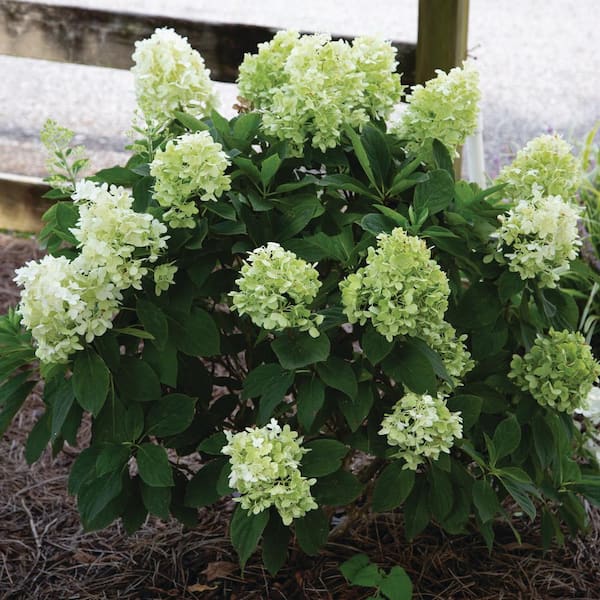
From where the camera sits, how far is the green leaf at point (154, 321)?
1.43m

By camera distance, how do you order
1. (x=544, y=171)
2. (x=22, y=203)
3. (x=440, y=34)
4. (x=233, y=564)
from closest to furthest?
(x=544, y=171) → (x=233, y=564) → (x=440, y=34) → (x=22, y=203)

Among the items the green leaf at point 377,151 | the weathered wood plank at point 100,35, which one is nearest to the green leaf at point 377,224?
the green leaf at point 377,151

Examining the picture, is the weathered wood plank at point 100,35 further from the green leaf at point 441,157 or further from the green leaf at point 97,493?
the green leaf at point 97,493

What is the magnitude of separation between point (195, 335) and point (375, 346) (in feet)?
1.00

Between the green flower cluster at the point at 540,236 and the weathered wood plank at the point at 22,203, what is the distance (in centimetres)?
225

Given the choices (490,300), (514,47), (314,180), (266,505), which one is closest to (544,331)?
(490,300)

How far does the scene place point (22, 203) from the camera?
135 inches

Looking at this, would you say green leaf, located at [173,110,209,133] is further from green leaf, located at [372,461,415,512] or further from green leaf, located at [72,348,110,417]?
green leaf, located at [372,461,415,512]

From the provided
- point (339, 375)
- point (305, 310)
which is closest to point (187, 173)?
point (305, 310)

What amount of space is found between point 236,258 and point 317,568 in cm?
69

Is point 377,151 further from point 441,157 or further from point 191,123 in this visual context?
point 191,123

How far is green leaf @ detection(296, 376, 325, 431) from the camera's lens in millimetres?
1430

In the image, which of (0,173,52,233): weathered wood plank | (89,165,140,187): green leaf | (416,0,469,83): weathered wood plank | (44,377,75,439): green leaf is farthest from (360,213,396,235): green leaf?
(0,173,52,233): weathered wood plank

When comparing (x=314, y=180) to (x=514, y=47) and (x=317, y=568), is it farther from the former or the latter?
(x=514, y=47)
